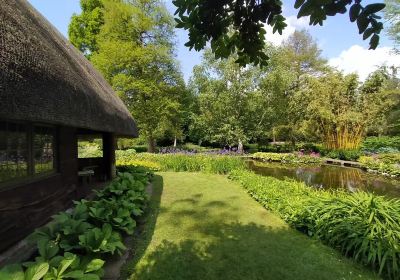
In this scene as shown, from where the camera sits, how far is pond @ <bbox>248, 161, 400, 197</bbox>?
43.7 feet

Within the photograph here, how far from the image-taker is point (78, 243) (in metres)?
4.55

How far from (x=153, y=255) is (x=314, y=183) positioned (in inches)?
436

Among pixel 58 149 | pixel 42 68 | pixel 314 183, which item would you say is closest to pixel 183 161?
pixel 314 183

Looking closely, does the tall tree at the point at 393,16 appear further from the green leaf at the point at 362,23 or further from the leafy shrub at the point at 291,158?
the green leaf at the point at 362,23

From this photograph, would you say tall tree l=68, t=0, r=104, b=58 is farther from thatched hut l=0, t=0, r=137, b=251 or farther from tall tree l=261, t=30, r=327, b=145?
thatched hut l=0, t=0, r=137, b=251

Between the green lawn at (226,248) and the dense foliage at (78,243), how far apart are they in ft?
1.72

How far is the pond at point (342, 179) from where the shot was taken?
1331cm

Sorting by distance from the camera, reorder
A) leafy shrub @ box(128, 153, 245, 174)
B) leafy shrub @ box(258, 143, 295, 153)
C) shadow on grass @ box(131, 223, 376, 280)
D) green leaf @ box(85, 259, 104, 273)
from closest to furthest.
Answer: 1. green leaf @ box(85, 259, 104, 273)
2. shadow on grass @ box(131, 223, 376, 280)
3. leafy shrub @ box(128, 153, 245, 174)
4. leafy shrub @ box(258, 143, 295, 153)

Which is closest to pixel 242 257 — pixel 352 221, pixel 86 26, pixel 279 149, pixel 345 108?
pixel 352 221

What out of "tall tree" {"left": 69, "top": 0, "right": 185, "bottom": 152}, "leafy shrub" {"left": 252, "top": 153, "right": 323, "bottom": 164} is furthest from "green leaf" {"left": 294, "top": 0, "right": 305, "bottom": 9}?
"leafy shrub" {"left": 252, "top": 153, "right": 323, "bottom": 164}

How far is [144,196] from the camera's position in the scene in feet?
27.1

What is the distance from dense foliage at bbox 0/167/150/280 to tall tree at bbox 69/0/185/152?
15.7 m

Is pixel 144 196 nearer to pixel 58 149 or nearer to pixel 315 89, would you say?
pixel 58 149

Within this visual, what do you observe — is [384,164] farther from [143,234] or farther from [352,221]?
[143,234]
